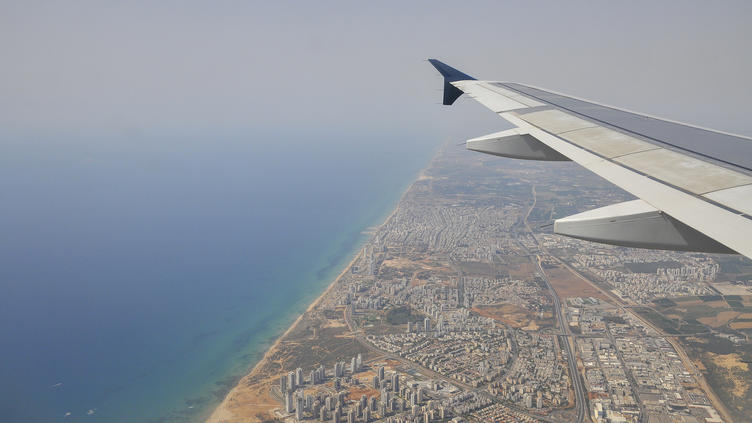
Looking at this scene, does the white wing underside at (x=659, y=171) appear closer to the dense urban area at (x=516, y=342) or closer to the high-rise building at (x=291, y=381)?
the dense urban area at (x=516, y=342)

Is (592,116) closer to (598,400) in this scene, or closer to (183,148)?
(598,400)

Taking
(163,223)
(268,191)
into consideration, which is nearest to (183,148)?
(268,191)

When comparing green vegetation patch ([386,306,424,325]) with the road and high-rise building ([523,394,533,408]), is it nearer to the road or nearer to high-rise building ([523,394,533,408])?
the road

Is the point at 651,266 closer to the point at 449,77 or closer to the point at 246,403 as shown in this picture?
the point at 246,403

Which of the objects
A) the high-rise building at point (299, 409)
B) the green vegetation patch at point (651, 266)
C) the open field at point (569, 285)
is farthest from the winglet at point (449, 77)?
the green vegetation patch at point (651, 266)

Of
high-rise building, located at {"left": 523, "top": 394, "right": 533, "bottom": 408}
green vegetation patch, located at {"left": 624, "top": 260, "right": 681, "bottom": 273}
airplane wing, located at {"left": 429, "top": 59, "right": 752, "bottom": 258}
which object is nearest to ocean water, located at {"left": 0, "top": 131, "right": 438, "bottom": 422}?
high-rise building, located at {"left": 523, "top": 394, "right": 533, "bottom": 408}
